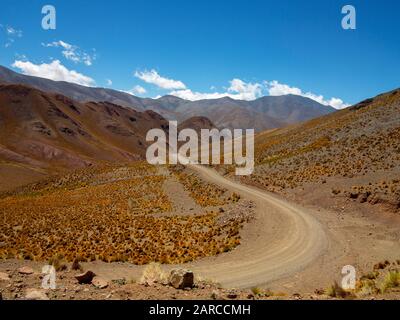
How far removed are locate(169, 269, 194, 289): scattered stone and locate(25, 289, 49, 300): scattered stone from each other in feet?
13.5

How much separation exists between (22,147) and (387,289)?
542ft

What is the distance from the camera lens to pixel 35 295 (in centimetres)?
1185

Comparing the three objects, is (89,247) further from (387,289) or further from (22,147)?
(22,147)

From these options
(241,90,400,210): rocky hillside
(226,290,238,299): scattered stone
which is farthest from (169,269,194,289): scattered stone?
(241,90,400,210): rocky hillside

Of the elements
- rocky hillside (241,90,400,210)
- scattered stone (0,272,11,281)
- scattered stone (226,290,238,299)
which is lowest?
scattered stone (226,290,238,299)

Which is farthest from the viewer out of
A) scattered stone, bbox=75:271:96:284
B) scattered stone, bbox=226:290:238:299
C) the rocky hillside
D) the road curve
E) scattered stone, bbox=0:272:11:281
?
the rocky hillside

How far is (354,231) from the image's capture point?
30016mm

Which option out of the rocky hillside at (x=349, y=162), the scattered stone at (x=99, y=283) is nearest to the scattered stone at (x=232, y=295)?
the scattered stone at (x=99, y=283)

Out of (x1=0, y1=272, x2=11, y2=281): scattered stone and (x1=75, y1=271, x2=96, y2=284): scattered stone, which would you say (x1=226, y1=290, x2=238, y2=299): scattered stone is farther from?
(x1=0, y1=272, x2=11, y2=281): scattered stone

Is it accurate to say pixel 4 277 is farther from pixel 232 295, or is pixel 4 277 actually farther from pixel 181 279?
pixel 232 295

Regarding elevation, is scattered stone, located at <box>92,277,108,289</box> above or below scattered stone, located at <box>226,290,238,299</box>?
above

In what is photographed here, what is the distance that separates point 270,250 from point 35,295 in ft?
55.3

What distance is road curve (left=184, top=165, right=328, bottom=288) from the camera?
20.6 m
